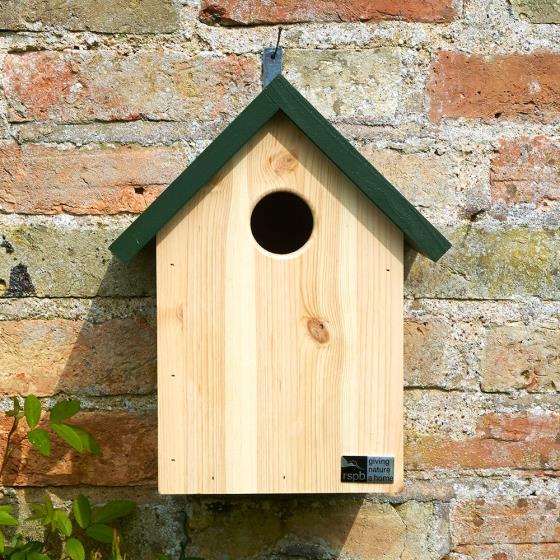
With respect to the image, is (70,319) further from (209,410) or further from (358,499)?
(358,499)

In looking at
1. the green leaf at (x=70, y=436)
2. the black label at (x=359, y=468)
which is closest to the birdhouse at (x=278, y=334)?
the black label at (x=359, y=468)

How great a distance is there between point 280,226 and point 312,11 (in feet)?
1.58

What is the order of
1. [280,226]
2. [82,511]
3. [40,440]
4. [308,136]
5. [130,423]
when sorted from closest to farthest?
[308,136] < [40,440] < [82,511] < [130,423] < [280,226]

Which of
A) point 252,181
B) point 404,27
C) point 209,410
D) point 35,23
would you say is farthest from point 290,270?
point 35,23

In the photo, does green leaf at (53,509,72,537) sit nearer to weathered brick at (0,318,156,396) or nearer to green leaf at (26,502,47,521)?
green leaf at (26,502,47,521)

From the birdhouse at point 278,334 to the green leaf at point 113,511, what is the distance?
29cm

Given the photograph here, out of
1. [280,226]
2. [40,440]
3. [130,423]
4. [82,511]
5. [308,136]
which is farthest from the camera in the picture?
[280,226]

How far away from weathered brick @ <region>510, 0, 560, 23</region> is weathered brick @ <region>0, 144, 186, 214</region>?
810mm

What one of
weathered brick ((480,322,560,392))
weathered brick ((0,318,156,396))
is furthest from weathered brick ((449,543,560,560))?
weathered brick ((0,318,156,396))

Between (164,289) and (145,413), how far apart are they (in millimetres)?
434

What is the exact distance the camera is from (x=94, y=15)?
71.4 inches

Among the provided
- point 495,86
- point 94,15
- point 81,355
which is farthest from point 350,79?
point 81,355

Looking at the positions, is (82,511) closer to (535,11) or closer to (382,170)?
(382,170)

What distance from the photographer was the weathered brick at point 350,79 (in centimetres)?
181
